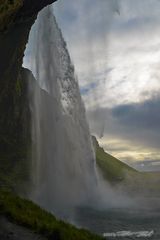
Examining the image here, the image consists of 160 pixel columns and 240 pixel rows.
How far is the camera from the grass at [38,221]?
20938mm

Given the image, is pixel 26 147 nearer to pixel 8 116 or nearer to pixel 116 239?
pixel 8 116

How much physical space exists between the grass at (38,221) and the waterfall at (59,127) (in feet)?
207

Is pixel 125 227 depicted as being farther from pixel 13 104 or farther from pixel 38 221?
pixel 13 104

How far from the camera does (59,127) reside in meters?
97.7

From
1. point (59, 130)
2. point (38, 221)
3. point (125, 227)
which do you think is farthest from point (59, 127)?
point (38, 221)

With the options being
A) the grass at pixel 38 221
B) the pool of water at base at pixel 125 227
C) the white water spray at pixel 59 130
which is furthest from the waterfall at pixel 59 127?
the grass at pixel 38 221

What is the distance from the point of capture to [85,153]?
97500mm

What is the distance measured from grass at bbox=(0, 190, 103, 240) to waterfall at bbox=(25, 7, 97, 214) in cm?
6313

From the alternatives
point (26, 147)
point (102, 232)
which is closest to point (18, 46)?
point (26, 147)

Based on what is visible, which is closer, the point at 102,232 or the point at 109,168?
the point at 102,232

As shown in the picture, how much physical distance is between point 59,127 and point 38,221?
75532mm

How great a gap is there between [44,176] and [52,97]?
18918 mm

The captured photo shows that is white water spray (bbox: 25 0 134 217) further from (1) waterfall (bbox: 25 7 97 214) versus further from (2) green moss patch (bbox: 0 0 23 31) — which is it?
(2) green moss patch (bbox: 0 0 23 31)

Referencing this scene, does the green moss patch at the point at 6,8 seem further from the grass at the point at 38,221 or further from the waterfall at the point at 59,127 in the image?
the waterfall at the point at 59,127
